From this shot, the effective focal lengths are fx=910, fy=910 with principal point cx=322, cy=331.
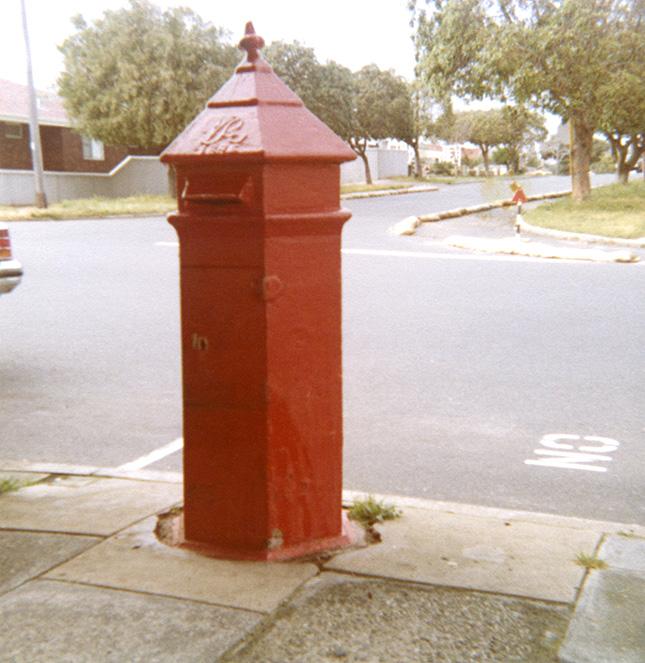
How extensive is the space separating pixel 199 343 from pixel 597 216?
22.0 meters

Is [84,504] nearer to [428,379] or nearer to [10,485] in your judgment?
[10,485]

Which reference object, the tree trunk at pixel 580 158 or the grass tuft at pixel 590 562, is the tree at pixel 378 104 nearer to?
the tree trunk at pixel 580 158

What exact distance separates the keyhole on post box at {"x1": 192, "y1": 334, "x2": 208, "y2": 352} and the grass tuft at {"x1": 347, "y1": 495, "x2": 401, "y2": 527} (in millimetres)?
1034

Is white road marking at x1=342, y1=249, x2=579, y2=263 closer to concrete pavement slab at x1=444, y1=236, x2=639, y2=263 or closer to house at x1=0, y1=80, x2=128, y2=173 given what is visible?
concrete pavement slab at x1=444, y1=236, x2=639, y2=263

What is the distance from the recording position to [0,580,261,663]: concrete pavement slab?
245cm

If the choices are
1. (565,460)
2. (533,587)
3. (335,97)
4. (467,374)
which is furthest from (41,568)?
(335,97)

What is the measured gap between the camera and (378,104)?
55.1m

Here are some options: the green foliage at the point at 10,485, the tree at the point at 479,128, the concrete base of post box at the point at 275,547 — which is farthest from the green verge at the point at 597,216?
the tree at the point at 479,128

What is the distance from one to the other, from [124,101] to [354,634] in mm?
35659

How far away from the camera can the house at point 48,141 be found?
37.1 metres

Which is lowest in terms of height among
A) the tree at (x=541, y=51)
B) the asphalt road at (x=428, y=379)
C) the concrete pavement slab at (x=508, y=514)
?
the asphalt road at (x=428, y=379)

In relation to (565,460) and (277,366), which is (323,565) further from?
(565,460)

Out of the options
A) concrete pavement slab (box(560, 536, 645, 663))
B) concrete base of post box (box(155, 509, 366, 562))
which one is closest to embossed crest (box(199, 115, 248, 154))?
concrete base of post box (box(155, 509, 366, 562))

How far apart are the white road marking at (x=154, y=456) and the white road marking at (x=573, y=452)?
1.99 metres
